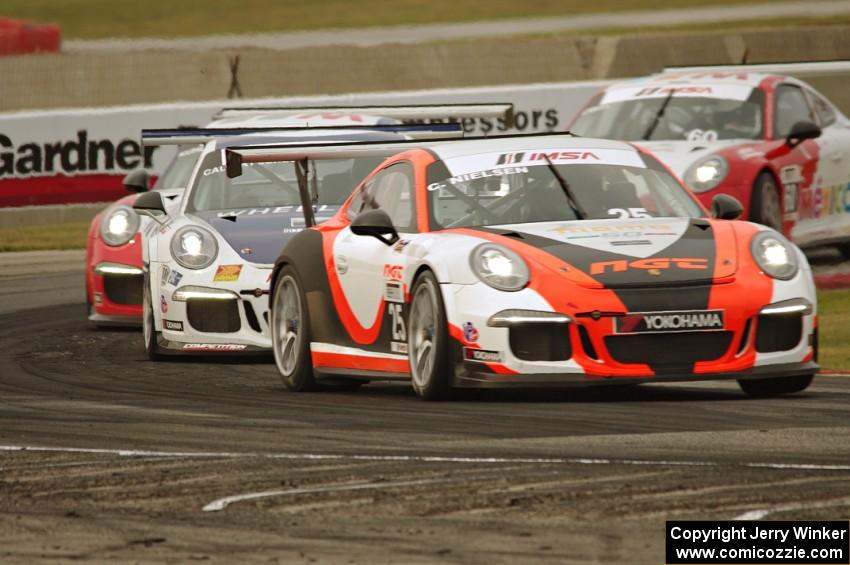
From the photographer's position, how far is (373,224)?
33.2ft

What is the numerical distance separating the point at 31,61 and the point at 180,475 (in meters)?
21.3

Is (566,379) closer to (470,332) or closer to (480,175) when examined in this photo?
(470,332)

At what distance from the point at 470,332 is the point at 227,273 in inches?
141

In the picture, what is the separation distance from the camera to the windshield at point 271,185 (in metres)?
13.5

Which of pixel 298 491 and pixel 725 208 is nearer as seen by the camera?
pixel 298 491

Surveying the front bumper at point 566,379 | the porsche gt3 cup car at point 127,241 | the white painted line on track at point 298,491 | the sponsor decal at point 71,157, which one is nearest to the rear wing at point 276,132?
the porsche gt3 cup car at point 127,241

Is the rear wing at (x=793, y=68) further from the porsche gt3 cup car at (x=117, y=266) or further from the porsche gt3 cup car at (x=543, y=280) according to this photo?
the porsche gt3 cup car at (x=543, y=280)

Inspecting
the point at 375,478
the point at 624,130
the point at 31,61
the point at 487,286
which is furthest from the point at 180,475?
the point at 31,61

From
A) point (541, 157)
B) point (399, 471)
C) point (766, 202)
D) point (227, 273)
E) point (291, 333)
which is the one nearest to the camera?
point (399, 471)

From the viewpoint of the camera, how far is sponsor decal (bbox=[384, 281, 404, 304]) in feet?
32.8

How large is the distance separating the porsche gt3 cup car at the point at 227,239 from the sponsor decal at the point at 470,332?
276 centimetres

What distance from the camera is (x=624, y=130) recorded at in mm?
17359

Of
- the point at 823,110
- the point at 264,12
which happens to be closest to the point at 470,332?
the point at 823,110

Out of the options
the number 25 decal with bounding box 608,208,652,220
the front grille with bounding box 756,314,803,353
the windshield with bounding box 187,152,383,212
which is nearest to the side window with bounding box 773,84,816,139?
the windshield with bounding box 187,152,383,212
